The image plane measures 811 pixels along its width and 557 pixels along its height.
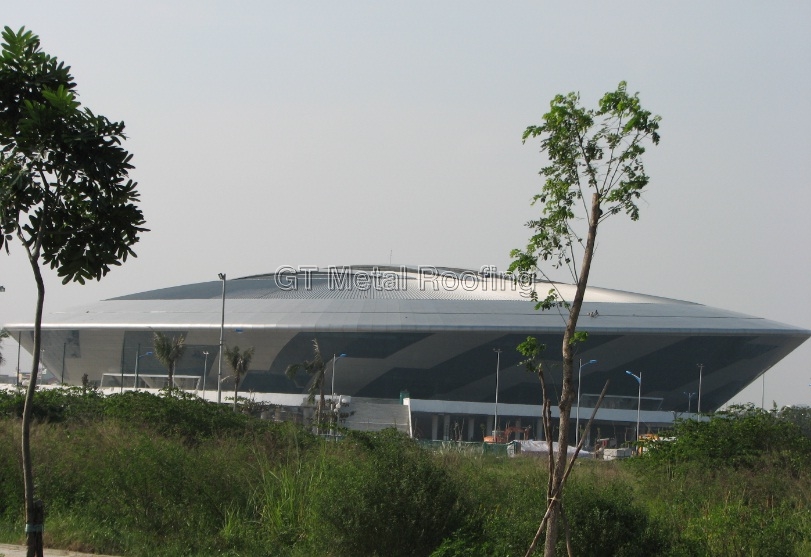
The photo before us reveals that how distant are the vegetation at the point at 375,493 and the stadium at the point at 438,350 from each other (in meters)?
52.0

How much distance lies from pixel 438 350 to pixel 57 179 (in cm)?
6862

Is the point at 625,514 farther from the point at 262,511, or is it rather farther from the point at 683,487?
the point at 262,511

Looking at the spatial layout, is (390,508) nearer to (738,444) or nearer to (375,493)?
(375,493)

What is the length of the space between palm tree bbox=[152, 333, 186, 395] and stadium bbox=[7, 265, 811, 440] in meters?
2.04

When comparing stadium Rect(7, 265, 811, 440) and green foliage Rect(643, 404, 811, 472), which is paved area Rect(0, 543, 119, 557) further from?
stadium Rect(7, 265, 811, 440)

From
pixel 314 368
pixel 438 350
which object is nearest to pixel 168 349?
pixel 314 368

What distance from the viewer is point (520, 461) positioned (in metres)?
20.2

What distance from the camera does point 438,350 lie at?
7775cm

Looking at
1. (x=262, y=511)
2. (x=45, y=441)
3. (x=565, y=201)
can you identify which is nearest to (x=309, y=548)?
(x=262, y=511)

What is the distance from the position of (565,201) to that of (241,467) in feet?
25.9

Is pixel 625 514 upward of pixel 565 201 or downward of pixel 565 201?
downward

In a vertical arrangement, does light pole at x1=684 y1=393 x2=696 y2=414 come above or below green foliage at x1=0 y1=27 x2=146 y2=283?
below

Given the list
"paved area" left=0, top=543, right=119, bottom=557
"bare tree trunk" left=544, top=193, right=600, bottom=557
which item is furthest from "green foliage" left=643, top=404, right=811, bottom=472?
"paved area" left=0, top=543, right=119, bottom=557

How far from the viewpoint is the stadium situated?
246 feet
